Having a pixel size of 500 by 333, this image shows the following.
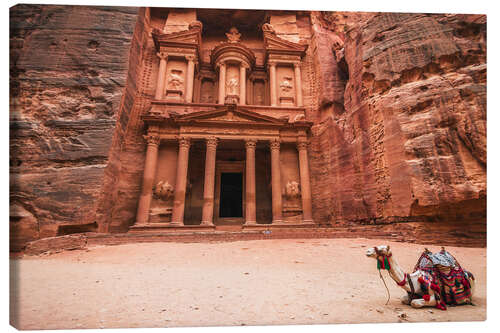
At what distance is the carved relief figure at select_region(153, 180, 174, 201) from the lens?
12.7m

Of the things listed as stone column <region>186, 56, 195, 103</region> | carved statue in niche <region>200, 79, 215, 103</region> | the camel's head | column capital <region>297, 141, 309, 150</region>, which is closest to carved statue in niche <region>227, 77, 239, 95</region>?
carved statue in niche <region>200, 79, 215, 103</region>

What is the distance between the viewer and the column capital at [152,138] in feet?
43.0

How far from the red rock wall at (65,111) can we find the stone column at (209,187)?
457cm

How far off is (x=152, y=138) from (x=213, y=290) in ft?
35.9

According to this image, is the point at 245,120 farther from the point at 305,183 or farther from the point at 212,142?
the point at 305,183

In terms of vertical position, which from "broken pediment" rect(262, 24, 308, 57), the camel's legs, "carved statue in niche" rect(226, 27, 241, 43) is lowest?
the camel's legs

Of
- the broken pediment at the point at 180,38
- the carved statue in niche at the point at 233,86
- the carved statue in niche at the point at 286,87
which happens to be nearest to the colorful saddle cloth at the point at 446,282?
the carved statue in niche at the point at 286,87

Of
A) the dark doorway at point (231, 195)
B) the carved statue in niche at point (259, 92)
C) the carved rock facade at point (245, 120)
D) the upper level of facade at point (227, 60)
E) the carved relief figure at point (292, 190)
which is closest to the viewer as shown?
the carved rock facade at point (245, 120)

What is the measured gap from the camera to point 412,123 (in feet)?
27.9

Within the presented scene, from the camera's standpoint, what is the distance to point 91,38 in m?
11.0

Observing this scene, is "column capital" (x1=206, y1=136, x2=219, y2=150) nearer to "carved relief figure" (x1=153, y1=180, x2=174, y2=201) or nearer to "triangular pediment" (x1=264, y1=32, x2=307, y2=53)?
"carved relief figure" (x1=153, y1=180, x2=174, y2=201)

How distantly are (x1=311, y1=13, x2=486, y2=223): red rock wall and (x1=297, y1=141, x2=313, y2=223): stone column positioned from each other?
93 cm

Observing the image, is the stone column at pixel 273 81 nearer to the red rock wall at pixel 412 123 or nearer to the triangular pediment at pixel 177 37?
the red rock wall at pixel 412 123

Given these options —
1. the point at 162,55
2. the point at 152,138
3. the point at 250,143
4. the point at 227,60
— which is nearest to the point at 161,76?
the point at 162,55
